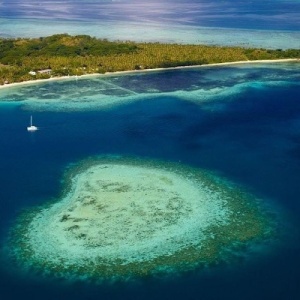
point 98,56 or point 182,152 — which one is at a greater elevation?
point 98,56

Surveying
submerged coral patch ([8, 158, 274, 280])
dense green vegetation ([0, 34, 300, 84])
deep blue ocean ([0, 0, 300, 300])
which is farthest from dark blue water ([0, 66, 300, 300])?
dense green vegetation ([0, 34, 300, 84])

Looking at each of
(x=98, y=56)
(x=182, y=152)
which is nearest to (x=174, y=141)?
(x=182, y=152)

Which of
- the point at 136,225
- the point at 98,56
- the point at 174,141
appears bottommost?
the point at 136,225

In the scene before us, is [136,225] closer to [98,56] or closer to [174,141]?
[174,141]

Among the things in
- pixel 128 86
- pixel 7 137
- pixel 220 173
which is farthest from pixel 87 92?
pixel 220 173

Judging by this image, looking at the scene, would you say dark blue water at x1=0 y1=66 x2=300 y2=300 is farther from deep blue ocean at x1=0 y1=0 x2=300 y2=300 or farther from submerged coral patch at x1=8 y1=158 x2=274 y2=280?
submerged coral patch at x1=8 y1=158 x2=274 y2=280

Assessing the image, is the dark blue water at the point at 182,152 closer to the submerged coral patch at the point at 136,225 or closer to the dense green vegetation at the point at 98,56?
the submerged coral patch at the point at 136,225
